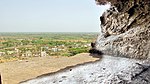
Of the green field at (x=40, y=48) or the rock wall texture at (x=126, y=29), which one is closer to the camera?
the rock wall texture at (x=126, y=29)

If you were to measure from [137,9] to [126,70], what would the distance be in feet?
15.6

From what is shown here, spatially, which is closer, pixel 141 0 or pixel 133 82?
pixel 133 82

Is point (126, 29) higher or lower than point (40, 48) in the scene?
higher

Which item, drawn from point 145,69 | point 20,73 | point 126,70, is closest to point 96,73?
point 126,70

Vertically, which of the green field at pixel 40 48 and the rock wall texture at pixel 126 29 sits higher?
the rock wall texture at pixel 126 29

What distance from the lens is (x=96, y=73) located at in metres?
8.52

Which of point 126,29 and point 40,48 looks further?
point 40,48

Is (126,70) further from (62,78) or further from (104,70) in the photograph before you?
(62,78)

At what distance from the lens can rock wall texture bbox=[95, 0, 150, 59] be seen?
10.2 metres

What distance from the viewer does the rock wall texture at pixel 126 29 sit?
33.6 ft

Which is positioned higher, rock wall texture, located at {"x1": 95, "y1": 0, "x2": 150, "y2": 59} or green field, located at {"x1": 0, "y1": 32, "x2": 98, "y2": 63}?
rock wall texture, located at {"x1": 95, "y1": 0, "x2": 150, "y2": 59}

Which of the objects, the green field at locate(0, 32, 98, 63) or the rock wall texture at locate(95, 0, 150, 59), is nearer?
the rock wall texture at locate(95, 0, 150, 59)

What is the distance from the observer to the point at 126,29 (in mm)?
12070

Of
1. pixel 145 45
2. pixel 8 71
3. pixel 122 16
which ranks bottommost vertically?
pixel 8 71
